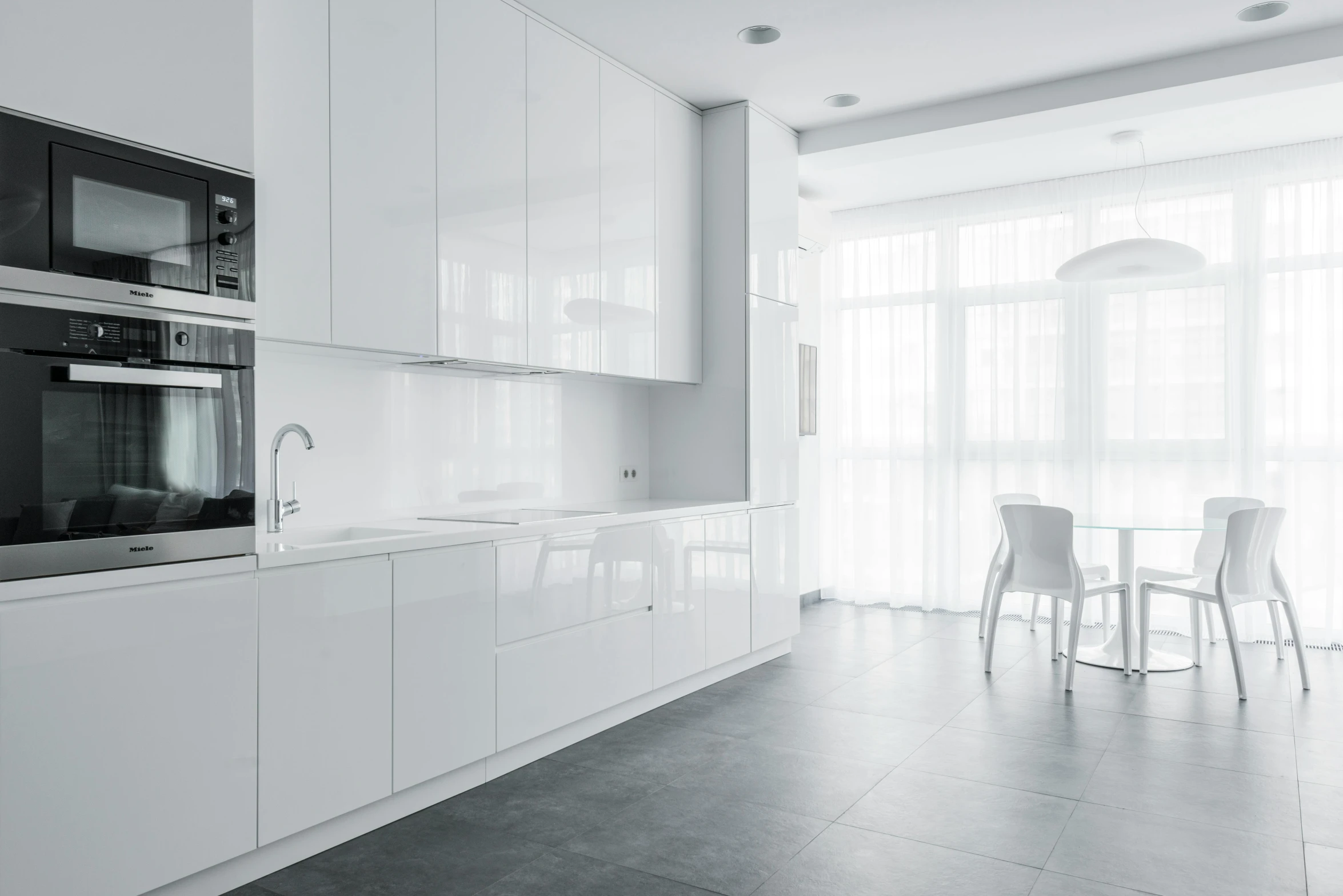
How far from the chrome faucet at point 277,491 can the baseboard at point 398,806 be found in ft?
3.11

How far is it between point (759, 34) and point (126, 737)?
3.48 m

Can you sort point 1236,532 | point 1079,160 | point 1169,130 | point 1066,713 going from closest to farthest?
point 1066,713, point 1236,532, point 1169,130, point 1079,160

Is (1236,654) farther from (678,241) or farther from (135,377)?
(135,377)

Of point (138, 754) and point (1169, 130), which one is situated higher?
point (1169, 130)

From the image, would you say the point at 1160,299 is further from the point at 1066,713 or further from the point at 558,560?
the point at 558,560

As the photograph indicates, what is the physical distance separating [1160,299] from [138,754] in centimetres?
588

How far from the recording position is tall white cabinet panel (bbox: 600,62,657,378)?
4238 millimetres

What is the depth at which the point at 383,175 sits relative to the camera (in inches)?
122

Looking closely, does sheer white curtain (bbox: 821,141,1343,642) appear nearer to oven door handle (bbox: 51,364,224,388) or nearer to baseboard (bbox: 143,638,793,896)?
baseboard (bbox: 143,638,793,896)

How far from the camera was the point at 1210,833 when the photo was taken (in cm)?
279

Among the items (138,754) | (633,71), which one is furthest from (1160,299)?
(138,754)

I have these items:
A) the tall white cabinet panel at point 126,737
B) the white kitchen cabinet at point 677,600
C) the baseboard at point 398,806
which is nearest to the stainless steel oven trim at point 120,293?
the tall white cabinet panel at point 126,737

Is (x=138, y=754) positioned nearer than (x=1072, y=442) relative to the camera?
Yes

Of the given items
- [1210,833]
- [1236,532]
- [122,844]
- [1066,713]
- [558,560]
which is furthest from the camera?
[1236,532]
